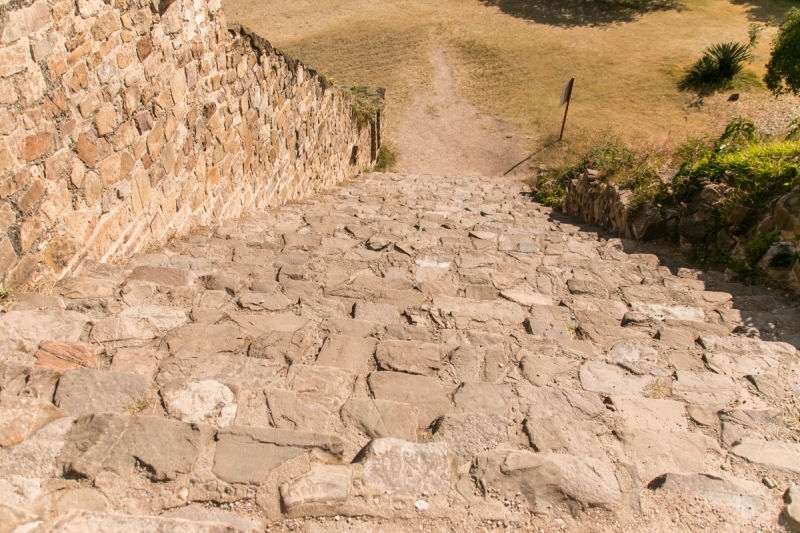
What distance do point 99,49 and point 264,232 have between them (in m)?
2.05

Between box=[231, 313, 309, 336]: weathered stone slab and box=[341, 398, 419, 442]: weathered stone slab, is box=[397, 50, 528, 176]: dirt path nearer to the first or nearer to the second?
box=[231, 313, 309, 336]: weathered stone slab

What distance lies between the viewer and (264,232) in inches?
192

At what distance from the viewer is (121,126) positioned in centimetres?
344

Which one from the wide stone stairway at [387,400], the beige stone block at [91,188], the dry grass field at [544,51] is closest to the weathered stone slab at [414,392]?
the wide stone stairway at [387,400]

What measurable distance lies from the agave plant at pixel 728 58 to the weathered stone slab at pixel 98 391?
19.4 m

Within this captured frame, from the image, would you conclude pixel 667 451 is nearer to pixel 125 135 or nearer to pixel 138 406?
pixel 138 406

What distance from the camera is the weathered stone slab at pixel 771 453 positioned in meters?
1.93

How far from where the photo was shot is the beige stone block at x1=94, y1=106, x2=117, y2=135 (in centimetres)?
319

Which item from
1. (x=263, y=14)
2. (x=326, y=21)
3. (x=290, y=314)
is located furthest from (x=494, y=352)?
(x=263, y=14)

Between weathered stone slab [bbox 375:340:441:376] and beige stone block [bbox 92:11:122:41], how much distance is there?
2469 mm

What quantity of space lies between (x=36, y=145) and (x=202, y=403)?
1707mm

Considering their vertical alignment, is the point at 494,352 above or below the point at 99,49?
below

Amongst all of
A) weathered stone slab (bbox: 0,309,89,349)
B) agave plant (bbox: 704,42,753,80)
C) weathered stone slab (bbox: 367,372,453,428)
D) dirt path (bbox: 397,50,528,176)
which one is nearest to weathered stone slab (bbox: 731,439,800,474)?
weathered stone slab (bbox: 367,372,453,428)

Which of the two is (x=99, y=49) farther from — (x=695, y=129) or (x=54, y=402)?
(x=695, y=129)
